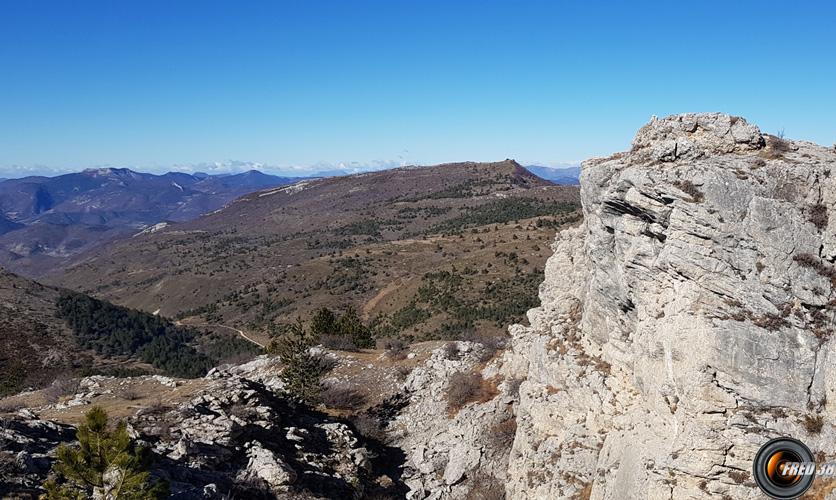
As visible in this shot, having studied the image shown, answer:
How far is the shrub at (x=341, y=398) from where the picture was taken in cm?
2938

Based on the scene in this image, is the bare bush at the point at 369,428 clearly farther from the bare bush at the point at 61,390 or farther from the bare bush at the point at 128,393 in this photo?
the bare bush at the point at 61,390

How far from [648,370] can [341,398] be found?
792 inches

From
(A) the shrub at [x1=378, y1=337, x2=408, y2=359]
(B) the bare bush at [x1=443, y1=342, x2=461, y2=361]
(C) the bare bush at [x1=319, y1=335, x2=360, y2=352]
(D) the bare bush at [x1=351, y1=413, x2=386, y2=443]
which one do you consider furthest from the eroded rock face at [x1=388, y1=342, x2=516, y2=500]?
(C) the bare bush at [x1=319, y1=335, x2=360, y2=352]

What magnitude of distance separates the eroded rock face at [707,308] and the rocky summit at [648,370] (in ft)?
0.12

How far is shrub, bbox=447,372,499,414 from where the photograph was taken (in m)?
26.3

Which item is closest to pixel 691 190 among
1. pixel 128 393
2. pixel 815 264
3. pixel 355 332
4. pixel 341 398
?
pixel 815 264

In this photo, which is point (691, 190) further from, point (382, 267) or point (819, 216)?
point (382, 267)

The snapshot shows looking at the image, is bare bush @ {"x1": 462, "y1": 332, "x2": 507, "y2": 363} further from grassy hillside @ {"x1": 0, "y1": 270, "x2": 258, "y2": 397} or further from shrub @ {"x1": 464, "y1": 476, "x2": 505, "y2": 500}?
grassy hillside @ {"x1": 0, "y1": 270, "x2": 258, "y2": 397}

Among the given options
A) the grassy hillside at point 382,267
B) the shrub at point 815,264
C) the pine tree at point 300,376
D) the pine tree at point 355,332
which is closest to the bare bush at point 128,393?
the pine tree at point 300,376

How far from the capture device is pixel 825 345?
11.4 m

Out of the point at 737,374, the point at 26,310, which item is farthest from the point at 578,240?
the point at 26,310

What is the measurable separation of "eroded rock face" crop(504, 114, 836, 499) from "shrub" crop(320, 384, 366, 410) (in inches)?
624

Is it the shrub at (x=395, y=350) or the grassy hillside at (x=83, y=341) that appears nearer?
the shrub at (x=395, y=350)

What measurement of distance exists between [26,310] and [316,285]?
44417 mm
